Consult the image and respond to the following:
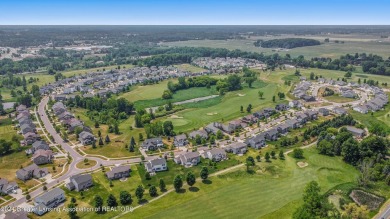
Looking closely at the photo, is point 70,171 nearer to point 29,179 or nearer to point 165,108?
point 29,179

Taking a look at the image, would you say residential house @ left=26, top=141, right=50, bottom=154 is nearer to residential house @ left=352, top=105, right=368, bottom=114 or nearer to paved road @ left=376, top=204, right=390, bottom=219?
paved road @ left=376, top=204, right=390, bottom=219

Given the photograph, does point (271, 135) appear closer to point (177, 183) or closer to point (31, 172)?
point (177, 183)

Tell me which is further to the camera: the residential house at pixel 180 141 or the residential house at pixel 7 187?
the residential house at pixel 180 141

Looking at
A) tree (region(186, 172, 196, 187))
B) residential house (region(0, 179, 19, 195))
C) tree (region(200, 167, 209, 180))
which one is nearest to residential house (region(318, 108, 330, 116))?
tree (region(200, 167, 209, 180))

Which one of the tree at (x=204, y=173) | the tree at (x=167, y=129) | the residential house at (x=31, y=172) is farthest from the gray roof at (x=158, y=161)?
the residential house at (x=31, y=172)

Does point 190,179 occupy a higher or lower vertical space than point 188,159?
higher

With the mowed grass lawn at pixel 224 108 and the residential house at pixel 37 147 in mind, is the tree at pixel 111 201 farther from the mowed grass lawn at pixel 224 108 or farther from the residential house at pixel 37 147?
the mowed grass lawn at pixel 224 108

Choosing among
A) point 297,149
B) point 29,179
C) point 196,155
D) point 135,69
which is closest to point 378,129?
point 297,149

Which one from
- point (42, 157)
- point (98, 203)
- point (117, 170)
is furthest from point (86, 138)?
point (98, 203)
